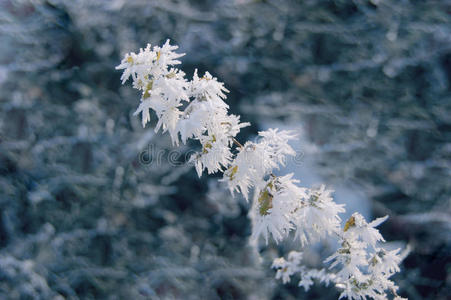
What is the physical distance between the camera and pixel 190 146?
3531 millimetres

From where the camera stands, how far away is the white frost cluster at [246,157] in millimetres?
883

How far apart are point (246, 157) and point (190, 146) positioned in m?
2.58

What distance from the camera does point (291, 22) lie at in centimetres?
389

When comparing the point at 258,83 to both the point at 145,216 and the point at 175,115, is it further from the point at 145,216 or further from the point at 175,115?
the point at 175,115

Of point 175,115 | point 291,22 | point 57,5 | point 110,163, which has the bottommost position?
point 175,115

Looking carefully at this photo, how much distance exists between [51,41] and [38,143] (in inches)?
51.4

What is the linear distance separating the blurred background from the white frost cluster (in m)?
2.39

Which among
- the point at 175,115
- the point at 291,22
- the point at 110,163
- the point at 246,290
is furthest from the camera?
the point at 291,22

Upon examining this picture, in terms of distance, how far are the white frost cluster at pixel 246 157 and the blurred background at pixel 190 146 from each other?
7.84ft

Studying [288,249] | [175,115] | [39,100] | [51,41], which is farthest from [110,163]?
[175,115]

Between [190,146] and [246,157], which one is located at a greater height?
[190,146]

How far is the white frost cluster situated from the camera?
2.90 ft

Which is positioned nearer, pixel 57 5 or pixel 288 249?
pixel 288 249

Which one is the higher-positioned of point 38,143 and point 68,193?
point 38,143
